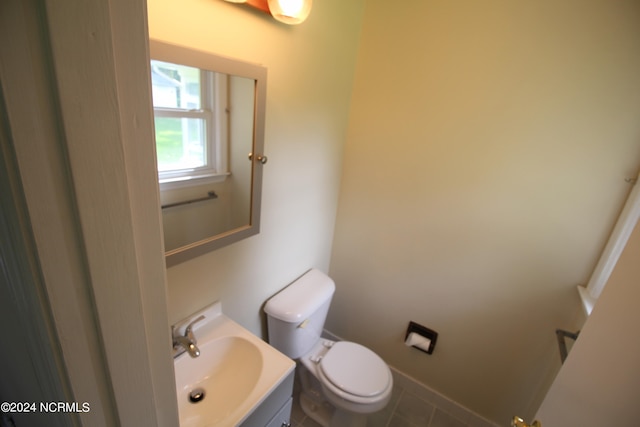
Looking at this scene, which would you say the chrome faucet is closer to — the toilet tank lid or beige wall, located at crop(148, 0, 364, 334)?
beige wall, located at crop(148, 0, 364, 334)

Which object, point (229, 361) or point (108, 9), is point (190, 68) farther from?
point (229, 361)

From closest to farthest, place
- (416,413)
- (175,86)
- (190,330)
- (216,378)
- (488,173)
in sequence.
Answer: (175,86)
(190,330)
(216,378)
(488,173)
(416,413)

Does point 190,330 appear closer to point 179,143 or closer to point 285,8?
point 179,143

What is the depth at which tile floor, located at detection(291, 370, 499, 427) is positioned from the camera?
1.72m

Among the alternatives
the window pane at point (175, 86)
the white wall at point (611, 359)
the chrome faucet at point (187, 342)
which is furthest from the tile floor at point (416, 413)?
the window pane at point (175, 86)

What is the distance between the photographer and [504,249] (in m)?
1.42

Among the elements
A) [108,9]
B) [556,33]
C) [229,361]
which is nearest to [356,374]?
[229,361]

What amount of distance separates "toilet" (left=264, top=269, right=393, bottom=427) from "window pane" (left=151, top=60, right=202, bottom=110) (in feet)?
3.27

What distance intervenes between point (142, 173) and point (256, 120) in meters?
0.78

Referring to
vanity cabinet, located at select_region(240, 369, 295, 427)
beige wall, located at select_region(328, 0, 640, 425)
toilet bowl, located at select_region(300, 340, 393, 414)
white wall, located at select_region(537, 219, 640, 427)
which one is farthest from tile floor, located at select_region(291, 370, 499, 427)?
white wall, located at select_region(537, 219, 640, 427)

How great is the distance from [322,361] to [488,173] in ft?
4.22

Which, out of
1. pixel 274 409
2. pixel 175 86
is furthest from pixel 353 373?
pixel 175 86

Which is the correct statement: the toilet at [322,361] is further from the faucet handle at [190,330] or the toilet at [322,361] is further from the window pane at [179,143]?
the window pane at [179,143]

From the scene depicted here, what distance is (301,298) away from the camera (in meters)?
1.52
